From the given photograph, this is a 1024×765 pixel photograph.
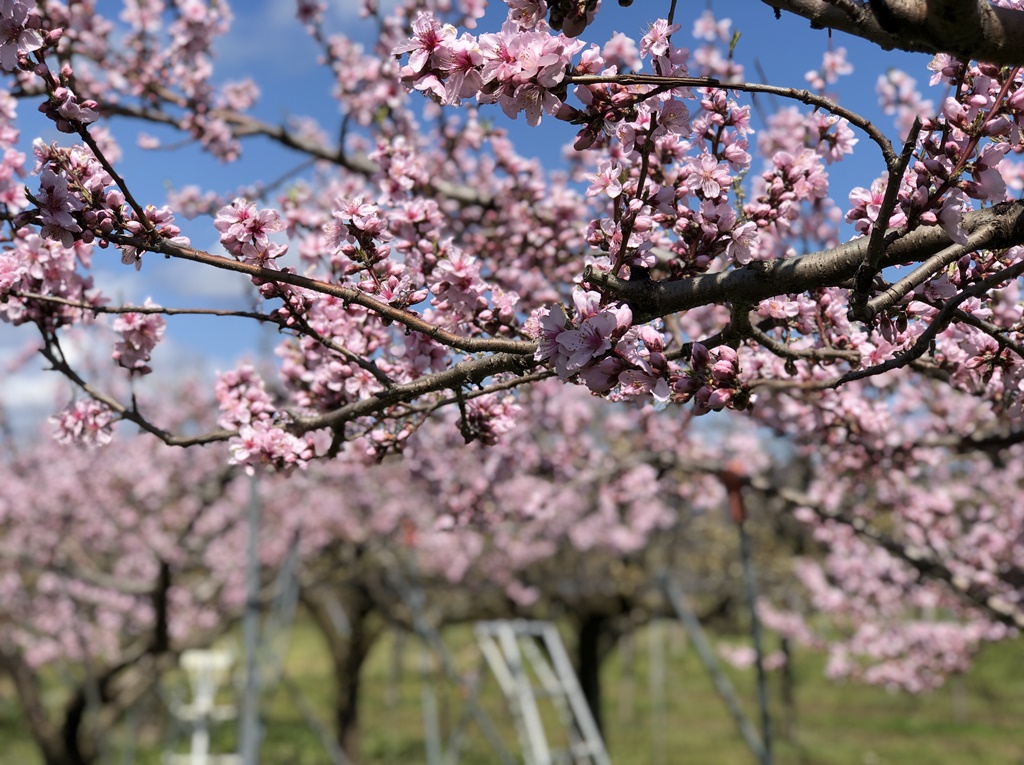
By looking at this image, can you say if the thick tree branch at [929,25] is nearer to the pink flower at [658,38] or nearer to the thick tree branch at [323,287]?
the pink flower at [658,38]

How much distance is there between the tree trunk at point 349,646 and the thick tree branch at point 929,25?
14.4m

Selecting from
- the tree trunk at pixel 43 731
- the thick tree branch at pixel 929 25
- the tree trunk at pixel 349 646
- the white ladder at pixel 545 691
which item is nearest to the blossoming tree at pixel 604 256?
the thick tree branch at pixel 929 25

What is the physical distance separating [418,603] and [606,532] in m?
5.48

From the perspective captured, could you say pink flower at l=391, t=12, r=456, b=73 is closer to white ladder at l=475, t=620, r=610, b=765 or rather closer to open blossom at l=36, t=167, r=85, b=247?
open blossom at l=36, t=167, r=85, b=247

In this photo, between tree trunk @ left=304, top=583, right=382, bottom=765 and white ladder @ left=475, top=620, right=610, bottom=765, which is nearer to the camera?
white ladder @ left=475, top=620, right=610, bottom=765

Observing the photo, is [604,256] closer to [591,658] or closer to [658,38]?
[658,38]

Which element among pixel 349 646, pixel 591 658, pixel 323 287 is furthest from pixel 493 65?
pixel 349 646

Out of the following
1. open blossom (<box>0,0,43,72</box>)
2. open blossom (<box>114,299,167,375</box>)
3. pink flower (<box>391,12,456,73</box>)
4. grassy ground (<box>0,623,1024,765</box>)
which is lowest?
grassy ground (<box>0,623,1024,765</box>)

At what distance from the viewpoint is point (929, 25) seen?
1.63 m

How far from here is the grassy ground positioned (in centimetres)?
1563

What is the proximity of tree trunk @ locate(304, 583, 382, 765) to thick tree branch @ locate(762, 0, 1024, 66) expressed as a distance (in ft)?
47.1

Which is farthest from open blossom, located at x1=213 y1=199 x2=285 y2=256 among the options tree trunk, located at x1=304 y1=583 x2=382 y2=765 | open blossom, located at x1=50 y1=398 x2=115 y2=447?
tree trunk, located at x1=304 y1=583 x2=382 y2=765

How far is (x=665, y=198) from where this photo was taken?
236 centimetres

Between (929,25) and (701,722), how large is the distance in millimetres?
20007
